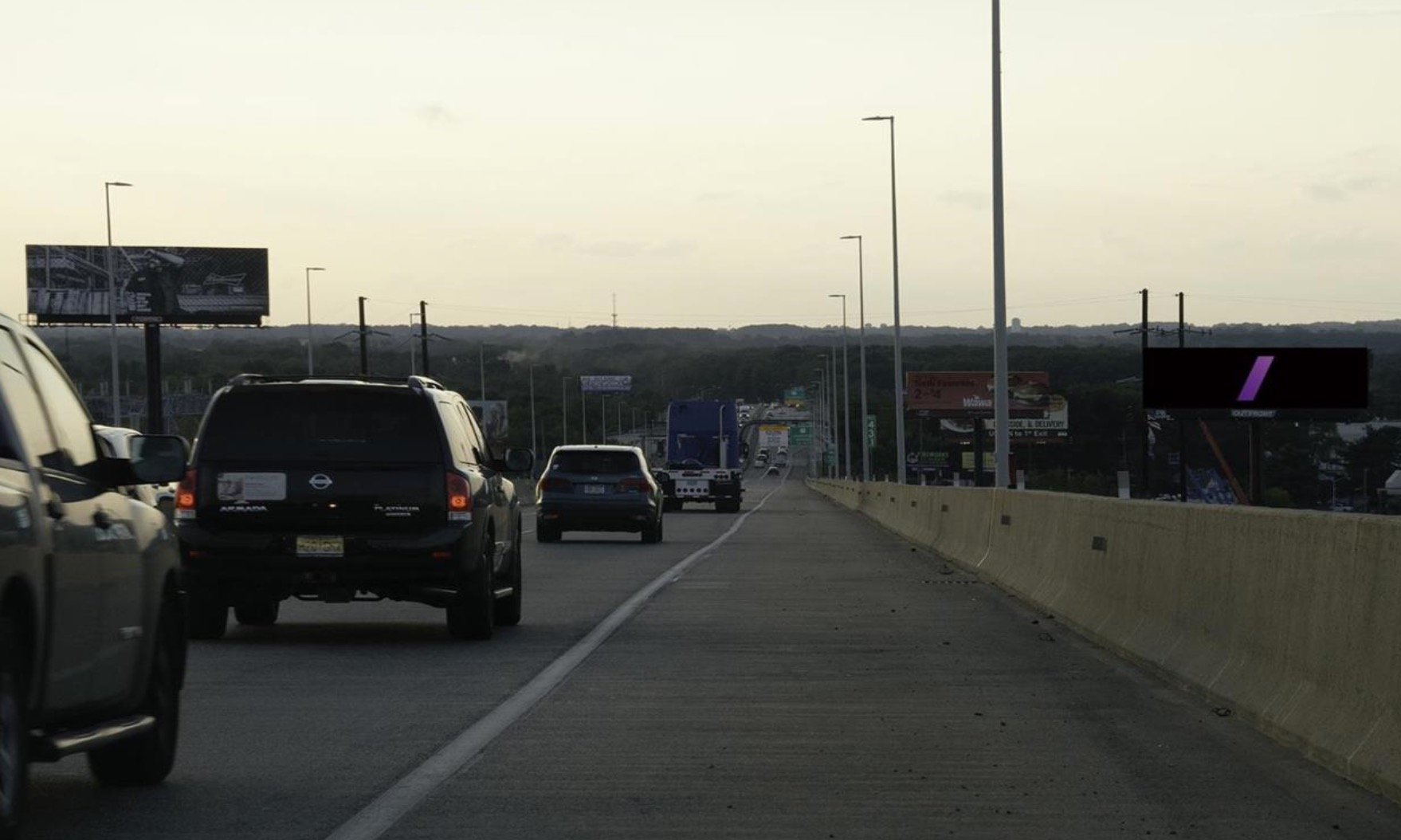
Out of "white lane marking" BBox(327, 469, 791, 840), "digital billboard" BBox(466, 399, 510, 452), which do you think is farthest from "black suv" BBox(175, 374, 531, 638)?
"digital billboard" BBox(466, 399, 510, 452)

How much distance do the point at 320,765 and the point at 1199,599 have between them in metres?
5.55

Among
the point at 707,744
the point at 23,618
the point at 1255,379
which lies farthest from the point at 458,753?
the point at 1255,379

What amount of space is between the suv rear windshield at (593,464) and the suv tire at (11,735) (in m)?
29.9

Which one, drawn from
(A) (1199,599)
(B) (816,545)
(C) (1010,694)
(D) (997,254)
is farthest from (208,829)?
(B) (816,545)

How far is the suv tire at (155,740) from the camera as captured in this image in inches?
354

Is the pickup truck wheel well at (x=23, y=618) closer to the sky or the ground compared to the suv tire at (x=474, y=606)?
closer to the sky

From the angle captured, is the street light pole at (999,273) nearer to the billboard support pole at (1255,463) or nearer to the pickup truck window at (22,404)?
the billboard support pole at (1255,463)

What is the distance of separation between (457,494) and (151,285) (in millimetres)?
105597

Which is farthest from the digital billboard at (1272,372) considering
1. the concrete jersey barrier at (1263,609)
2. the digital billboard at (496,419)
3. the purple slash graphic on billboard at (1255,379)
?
the digital billboard at (496,419)

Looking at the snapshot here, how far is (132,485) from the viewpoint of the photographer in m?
8.90

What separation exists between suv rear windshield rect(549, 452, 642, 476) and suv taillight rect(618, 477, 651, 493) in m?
0.25

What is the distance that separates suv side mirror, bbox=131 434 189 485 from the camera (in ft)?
27.6

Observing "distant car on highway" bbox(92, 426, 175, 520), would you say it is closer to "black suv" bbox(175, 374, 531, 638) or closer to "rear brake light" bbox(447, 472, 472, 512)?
"black suv" bbox(175, 374, 531, 638)

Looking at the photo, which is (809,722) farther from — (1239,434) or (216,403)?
(1239,434)
